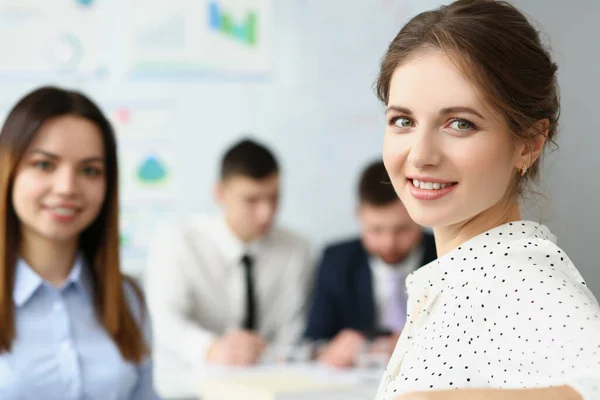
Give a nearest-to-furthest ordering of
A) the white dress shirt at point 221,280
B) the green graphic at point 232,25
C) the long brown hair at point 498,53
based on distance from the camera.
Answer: the long brown hair at point 498,53, the white dress shirt at point 221,280, the green graphic at point 232,25

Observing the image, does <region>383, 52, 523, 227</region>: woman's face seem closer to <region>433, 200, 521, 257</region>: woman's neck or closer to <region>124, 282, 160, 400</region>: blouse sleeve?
<region>433, 200, 521, 257</region>: woman's neck

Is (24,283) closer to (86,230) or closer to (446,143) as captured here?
(86,230)

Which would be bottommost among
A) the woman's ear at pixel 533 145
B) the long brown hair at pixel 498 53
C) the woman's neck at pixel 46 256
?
the woman's neck at pixel 46 256

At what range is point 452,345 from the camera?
3.12ft

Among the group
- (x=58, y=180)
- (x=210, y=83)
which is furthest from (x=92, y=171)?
(x=210, y=83)

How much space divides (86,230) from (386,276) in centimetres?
166

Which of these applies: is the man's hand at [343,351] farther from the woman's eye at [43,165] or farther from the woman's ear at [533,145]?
the woman's ear at [533,145]

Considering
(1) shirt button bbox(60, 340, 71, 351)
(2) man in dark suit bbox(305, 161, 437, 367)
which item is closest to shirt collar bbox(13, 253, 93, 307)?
(1) shirt button bbox(60, 340, 71, 351)

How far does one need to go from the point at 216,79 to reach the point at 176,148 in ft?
1.30

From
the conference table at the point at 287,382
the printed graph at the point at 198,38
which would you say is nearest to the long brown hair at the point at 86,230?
the conference table at the point at 287,382

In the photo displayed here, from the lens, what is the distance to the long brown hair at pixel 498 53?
979mm

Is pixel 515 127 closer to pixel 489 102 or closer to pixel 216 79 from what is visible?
pixel 489 102

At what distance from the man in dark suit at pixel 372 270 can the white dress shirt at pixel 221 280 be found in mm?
175

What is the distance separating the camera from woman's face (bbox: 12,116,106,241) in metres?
1.91
